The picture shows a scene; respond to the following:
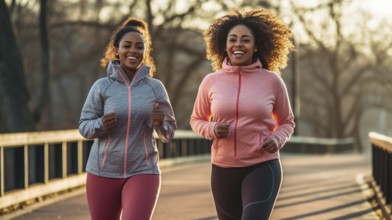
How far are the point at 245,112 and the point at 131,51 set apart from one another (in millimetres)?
797

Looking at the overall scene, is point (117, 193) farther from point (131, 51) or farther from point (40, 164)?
point (40, 164)

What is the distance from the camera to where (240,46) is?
6664 mm

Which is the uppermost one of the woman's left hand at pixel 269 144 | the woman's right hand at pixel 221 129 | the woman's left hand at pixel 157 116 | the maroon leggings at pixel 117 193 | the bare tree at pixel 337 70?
the woman's left hand at pixel 157 116

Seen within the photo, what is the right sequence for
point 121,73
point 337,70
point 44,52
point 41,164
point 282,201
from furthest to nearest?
point 337,70 → point 44,52 → point 282,201 → point 41,164 → point 121,73

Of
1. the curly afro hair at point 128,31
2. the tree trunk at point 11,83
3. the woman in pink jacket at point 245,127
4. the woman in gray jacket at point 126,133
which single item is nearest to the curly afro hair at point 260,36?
the woman in pink jacket at point 245,127

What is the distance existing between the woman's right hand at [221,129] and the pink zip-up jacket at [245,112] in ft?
0.17

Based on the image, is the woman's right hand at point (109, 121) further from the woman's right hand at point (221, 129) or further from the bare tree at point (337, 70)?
the bare tree at point (337, 70)

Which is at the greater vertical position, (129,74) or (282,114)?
(129,74)

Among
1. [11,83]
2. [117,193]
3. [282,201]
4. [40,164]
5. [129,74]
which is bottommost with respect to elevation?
[282,201]

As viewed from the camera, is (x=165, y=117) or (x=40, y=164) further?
(x=40, y=164)

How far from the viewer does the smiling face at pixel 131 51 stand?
6.67 meters

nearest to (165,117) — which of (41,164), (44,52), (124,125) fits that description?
(124,125)

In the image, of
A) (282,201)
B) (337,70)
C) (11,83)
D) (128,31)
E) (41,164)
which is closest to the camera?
(128,31)

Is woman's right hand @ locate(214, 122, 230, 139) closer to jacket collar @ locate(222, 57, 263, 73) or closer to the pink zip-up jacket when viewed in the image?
the pink zip-up jacket
